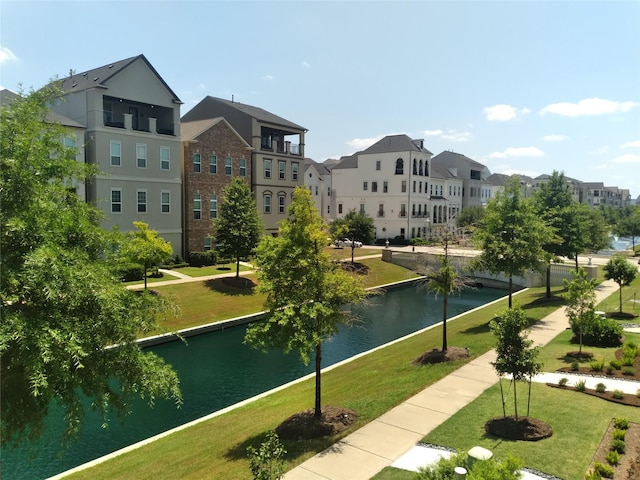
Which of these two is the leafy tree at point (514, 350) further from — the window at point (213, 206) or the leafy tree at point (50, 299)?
the window at point (213, 206)

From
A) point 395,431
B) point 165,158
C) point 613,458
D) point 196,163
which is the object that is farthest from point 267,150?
point 613,458

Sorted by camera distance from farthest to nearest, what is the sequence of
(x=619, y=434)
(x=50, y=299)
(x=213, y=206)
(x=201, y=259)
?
1. (x=213, y=206)
2. (x=201, y=259)
3. (x=619, y=434)
4. (x=50, y=299)

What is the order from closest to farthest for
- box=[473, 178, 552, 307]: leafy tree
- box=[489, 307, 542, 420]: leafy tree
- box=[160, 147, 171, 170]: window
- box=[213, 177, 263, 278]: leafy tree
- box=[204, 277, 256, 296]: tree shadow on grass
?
1. box=[489, 307, 542, 420]: leafy tree
2. box=[473, 178, 552, 307]: leafy tree
3. box=[204, 277, 256, 296]: tree shadow on grass
4. box=[213, 177, 263, 278]: leafy tree
5. box=[160, 147, 171, 170]: window

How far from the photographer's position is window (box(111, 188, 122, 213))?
35.3 meters

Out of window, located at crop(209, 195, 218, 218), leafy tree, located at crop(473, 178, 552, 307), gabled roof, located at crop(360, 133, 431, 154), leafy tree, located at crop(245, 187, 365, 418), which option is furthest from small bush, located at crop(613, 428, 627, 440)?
gabled roof, located at crop(360, 133, 431, 154)

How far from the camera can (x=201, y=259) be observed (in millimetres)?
40094

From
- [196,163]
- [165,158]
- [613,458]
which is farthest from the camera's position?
[196,163]

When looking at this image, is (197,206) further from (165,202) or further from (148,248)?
(148,248)

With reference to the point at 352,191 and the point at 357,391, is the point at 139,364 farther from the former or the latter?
the point at 352,191

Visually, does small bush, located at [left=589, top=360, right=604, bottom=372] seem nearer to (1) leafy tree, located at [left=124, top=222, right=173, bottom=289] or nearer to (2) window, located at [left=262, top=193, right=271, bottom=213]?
(1) leafy tree, located at [left=124, top=222, right=173, bottom=289]

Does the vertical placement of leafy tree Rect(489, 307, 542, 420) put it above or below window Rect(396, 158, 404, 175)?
below

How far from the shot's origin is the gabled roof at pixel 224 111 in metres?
49.1

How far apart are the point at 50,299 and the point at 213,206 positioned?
36.6 m

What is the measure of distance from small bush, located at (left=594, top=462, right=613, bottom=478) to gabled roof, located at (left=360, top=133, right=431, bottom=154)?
207 ft
